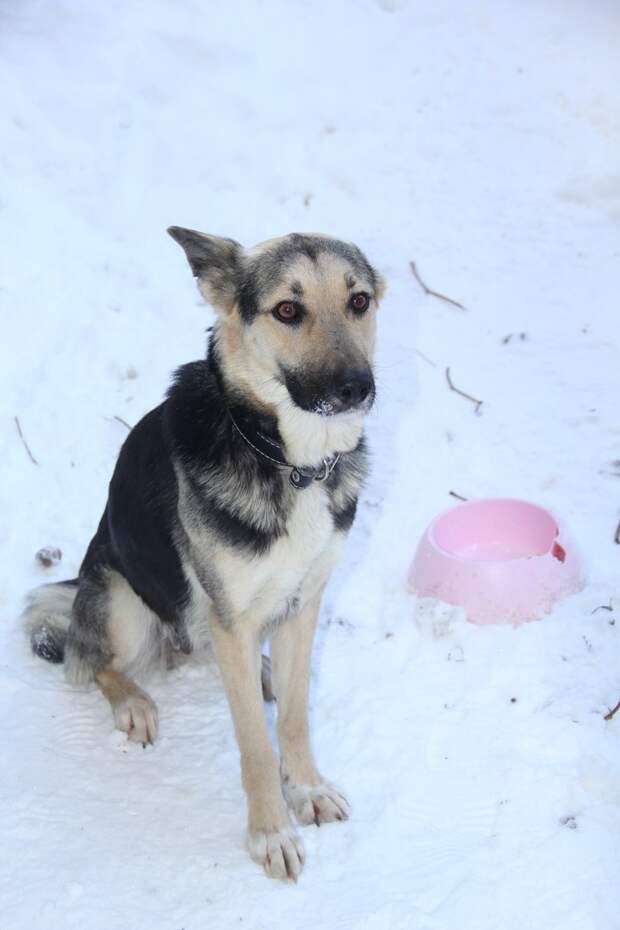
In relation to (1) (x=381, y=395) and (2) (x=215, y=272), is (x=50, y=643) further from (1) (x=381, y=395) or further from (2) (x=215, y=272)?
(1) (x=381, y=395)

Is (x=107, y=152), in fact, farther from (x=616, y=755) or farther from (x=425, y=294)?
(x=616, y=755)

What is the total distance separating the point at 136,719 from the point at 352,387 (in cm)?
160

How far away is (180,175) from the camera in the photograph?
A: 6.74 m

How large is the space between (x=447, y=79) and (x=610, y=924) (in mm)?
6270

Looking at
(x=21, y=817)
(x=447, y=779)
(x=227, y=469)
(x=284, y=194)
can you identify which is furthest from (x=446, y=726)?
(x=284, y=194)

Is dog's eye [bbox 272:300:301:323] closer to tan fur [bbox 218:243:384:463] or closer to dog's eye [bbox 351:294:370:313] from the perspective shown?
tan fur [bbox 218:243:384:463]

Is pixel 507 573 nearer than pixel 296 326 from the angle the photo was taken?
No

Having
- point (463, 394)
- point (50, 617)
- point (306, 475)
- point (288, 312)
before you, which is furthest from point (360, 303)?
point (463, 394)

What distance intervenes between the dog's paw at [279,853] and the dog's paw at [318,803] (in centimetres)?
16

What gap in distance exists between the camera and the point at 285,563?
3143mm

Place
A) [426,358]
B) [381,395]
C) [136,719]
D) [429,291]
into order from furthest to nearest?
[429,291] < [426,358] < [381,395] < [136,719]

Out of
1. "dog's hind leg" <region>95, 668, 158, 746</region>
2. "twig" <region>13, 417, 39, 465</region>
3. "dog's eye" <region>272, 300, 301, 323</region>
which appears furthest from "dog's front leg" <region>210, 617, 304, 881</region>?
"twig" <region>13, 417, 39, 465</region>

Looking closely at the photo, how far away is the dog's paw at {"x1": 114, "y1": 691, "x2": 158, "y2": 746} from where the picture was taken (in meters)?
3.67

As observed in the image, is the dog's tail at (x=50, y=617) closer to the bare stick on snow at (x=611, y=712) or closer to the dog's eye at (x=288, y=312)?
the dog's eye at (x=288, y=312)
